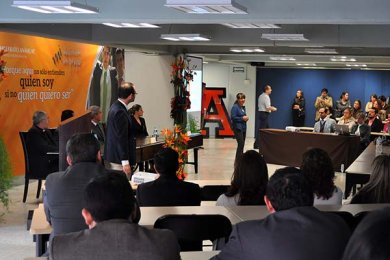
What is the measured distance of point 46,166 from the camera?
994 cm

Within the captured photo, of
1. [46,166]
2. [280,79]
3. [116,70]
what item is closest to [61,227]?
[46,166]

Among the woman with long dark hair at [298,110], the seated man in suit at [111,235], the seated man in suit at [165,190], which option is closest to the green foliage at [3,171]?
the seated man in suit at [165,190]

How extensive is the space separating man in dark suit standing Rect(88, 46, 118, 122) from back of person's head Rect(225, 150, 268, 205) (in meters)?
9.39

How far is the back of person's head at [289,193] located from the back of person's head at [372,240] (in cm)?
131

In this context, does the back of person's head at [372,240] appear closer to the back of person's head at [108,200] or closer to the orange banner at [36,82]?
the back of person's head at [108,200]

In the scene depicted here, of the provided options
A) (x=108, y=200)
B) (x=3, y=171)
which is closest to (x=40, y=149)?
(x=3, y=171)

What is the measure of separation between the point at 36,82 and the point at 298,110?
1516 centimetres

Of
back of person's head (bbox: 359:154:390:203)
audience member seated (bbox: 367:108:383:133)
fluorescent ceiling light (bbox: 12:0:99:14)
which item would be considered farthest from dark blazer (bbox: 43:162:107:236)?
audience member seated (bbox: 367:108:383:133)

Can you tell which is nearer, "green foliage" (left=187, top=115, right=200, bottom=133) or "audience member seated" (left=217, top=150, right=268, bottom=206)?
"audience member seated" (left=217, top=150, right=268, bottom=206)

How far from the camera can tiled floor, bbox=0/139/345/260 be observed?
24.1ft

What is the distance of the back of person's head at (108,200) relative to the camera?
9.53ft

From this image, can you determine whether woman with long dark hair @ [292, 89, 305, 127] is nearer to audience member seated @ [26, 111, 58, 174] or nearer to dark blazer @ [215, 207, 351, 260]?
audience member seated @ [26, 111, 58, 174]

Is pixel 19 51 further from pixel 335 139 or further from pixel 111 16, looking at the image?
pixel 335 139

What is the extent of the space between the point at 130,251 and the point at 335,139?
12526mm
